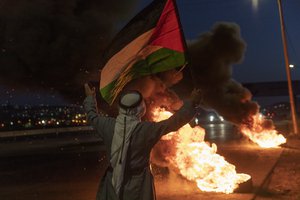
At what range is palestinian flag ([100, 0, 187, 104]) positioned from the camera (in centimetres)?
458

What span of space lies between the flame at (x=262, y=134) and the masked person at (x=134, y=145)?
594 inches

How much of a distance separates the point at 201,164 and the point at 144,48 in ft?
13.7

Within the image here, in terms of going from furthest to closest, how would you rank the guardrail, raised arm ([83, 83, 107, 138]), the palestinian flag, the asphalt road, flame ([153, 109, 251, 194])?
the guardrail → the asphalt road → flame ([153, 109, 251, 194]) → the palestinian flag → raised arm ([83, 83, 107, 138])

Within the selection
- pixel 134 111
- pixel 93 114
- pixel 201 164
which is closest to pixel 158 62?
pixel 93 114

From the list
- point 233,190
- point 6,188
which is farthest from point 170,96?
point 6,188

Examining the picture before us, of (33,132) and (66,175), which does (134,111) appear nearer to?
(66,175)

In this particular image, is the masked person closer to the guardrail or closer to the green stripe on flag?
the green stripe on flag

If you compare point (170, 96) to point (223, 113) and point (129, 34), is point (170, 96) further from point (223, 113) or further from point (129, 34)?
point (223, 113)

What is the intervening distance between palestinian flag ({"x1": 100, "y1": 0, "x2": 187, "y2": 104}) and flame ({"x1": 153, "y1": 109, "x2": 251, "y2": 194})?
3.65 m

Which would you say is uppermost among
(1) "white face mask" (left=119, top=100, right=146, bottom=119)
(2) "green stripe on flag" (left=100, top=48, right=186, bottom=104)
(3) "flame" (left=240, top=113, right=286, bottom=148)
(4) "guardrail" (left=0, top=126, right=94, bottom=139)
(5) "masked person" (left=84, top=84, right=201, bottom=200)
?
(4) "guardrail" (left=0, top=126, right=94, bottom=139)

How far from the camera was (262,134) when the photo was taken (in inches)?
713

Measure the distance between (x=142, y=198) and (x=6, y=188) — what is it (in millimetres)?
7523

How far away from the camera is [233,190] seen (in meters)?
7.98

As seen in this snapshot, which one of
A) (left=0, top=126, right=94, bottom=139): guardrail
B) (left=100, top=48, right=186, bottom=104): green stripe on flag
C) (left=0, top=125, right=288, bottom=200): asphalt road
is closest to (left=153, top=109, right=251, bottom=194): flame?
(left=0, top=125, right=288, bottom=200): asphalt road
